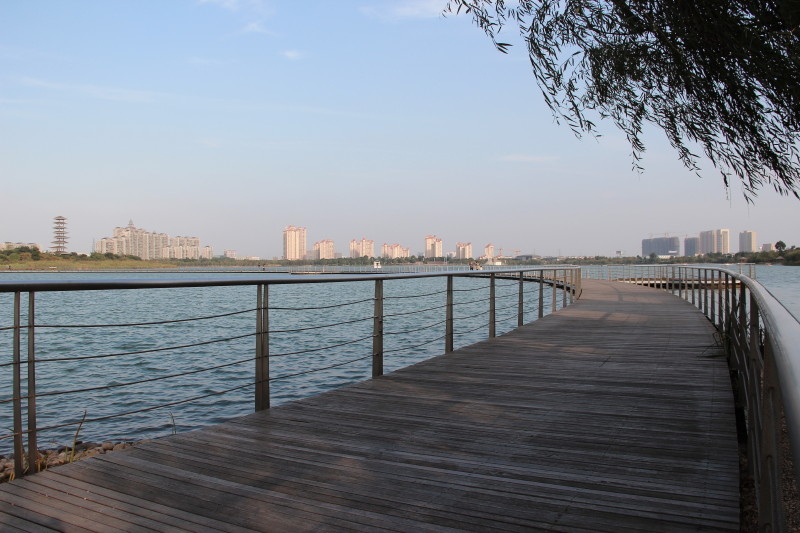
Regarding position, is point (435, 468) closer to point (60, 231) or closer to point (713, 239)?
point (713, 239)

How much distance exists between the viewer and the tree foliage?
3.23 meters

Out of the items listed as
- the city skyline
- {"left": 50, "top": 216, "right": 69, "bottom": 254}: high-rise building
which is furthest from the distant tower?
the city skyline

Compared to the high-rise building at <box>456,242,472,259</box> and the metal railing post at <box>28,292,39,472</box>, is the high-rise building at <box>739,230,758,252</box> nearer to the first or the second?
the metal railing post at <box>28,292,39,472</box>

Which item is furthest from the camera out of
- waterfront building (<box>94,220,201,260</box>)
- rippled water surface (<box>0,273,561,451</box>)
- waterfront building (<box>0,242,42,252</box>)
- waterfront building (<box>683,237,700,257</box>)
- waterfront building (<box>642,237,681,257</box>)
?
waterfront building (<box>94,220,201,260</box>)

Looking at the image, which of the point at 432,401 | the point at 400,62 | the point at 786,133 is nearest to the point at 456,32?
the point at 786,133

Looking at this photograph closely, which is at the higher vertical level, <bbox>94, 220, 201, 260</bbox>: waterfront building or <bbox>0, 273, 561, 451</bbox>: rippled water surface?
<bbox>94, 220, 201, 260</bbox>: waterfront building

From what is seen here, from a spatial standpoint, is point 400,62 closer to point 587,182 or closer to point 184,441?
point 587,182

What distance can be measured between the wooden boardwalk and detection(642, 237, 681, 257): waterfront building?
221ft

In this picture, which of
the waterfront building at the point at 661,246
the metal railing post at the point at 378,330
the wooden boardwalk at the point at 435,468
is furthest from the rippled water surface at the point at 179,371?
the waterfront building at the point at 661,246

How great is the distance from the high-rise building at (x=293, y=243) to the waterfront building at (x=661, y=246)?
7982 cm

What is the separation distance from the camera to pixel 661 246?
67938 millimetres

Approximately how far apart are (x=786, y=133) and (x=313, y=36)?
7.47 meters

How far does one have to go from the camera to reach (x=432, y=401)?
3820 mm

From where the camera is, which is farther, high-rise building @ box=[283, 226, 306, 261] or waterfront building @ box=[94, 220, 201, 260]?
waterfront building @ box=[94, 220, 201, 260]
